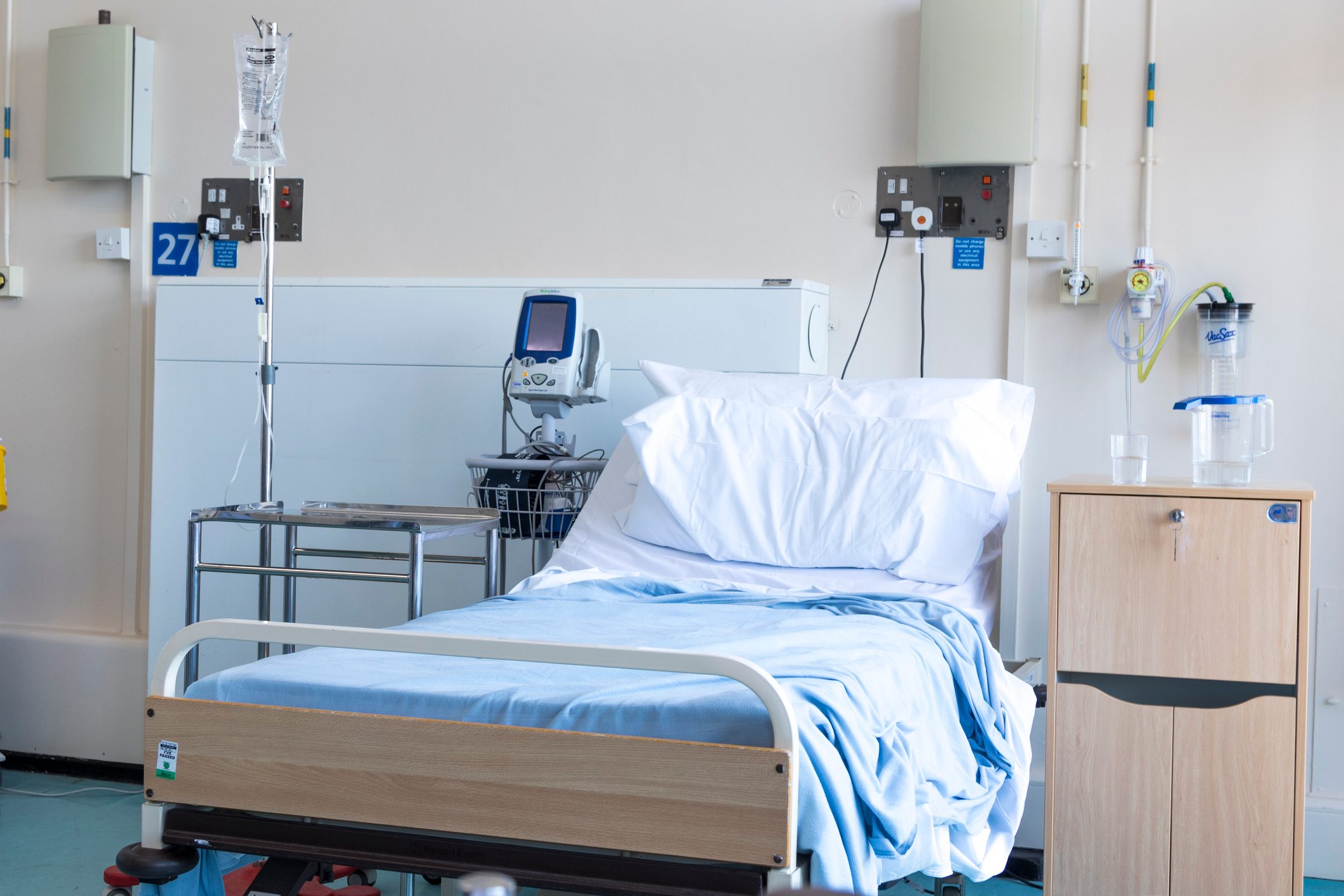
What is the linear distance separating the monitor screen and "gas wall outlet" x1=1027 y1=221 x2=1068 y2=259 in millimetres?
1181

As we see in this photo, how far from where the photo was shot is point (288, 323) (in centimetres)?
335

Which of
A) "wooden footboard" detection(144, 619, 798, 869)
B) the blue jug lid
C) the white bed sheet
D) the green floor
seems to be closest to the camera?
"wooden footboard" detection(144, 619, 798, 869)

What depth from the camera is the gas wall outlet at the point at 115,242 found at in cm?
368

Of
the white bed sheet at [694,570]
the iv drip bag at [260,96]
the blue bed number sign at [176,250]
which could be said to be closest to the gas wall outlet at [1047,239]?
the white bed sheet at [694,570]

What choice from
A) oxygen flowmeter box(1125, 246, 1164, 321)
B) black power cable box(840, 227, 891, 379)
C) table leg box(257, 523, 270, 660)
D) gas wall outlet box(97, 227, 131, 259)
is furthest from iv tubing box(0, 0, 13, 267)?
oxygen flowmeter box(1125, 246, 1164, 321)

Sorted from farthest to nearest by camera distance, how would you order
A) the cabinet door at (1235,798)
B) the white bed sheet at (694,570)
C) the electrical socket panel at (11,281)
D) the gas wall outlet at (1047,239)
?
the electrical socket panel at (11,281) < the gas wall outlet at (1047,239) < the white bed sheet at (694,570) < the cabinet door at (1235,798)

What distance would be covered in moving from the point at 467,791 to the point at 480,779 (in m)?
0.02

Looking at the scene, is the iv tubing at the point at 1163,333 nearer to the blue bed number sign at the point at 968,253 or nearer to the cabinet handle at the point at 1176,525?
the blue bed number sign at the point at 968,253

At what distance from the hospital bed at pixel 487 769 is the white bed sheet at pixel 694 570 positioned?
0.77m

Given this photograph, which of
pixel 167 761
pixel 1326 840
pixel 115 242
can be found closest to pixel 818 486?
pixel 167 761

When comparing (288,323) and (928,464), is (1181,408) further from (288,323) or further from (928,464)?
(288,323)

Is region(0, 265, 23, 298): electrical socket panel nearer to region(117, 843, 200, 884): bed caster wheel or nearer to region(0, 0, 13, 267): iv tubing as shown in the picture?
region(0, 0, 13, 267): iv tubing

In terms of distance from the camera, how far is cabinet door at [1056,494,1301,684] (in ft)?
7.28

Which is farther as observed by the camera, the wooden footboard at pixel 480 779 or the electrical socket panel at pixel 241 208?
the electrical socket panel at pixel 241 208
